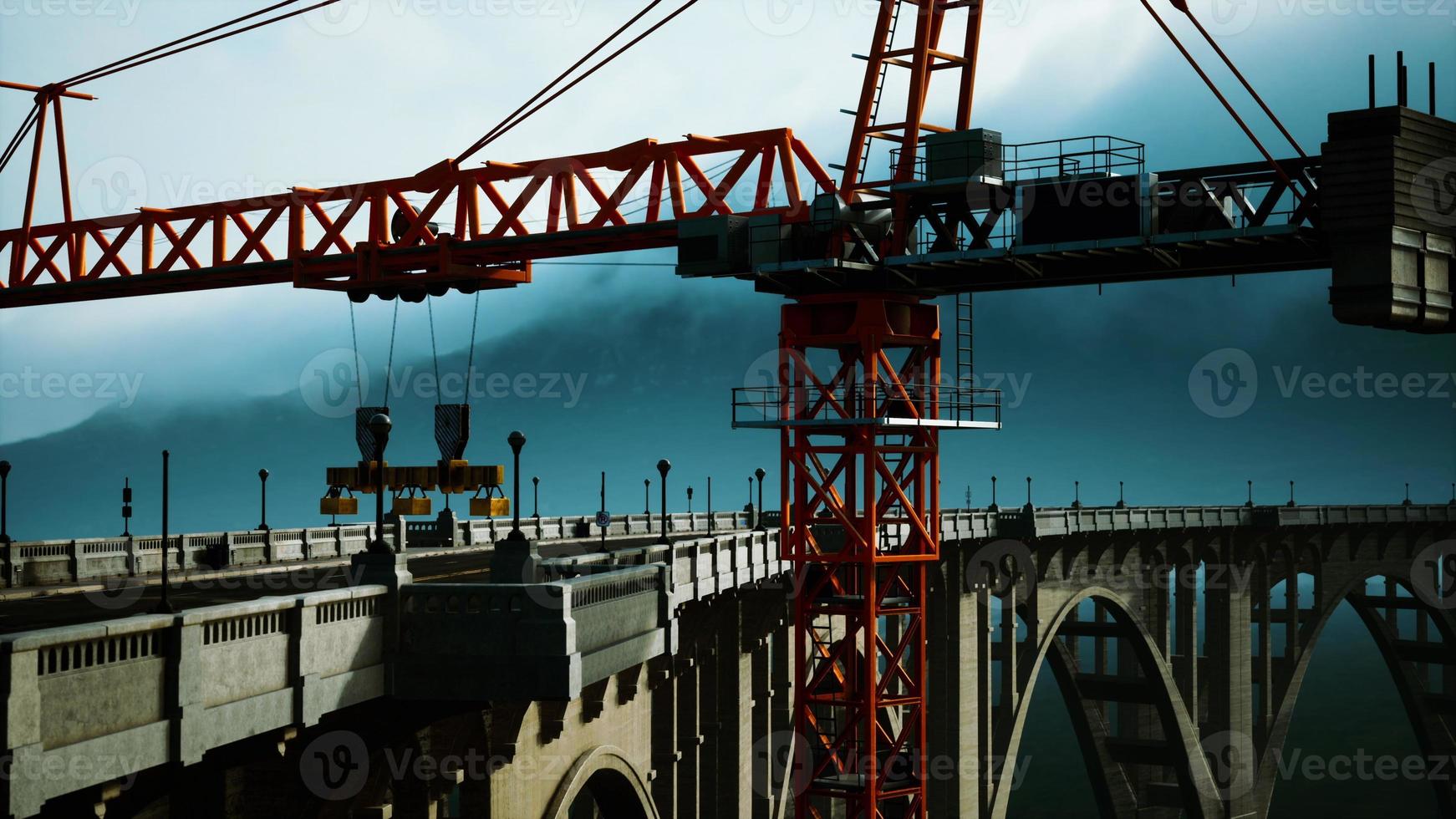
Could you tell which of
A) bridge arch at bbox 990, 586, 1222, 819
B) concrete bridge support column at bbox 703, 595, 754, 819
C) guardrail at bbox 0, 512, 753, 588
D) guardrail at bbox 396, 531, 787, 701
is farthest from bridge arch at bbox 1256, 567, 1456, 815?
guardrail at bbox 396, 531, 787, 701

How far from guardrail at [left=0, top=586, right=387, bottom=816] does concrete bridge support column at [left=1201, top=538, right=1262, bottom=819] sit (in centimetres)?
7797

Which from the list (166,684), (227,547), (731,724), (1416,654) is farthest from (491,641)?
(1416,654)

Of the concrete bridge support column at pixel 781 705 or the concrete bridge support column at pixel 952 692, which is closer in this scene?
the concrete bridge support column at pixel 781 705

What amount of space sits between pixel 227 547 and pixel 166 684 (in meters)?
30.2

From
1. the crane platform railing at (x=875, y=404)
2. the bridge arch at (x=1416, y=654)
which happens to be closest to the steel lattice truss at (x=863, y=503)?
the crane platform railing at (x=875, y=404)

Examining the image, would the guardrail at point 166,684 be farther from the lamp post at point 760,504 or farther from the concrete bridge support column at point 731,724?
the lamp post at point 760,504

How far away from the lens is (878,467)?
4603cm

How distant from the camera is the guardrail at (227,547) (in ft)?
125

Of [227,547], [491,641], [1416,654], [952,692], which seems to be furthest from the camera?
[1416,654]

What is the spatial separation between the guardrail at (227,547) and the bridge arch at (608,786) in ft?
24.9

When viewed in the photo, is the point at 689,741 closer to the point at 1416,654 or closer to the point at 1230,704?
the point at 1230,704

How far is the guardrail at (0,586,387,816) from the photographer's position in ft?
46.6

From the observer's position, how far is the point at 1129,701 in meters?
88.0

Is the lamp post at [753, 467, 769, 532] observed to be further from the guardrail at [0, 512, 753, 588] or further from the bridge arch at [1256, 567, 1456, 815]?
the bridge arch at [1256, 567, 1456, 815]
